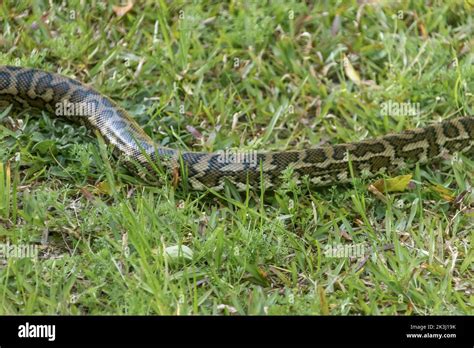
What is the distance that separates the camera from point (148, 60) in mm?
8383

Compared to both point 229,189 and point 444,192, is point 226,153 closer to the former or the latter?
point 229,189

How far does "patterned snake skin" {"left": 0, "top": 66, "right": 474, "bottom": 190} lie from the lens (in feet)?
23.7

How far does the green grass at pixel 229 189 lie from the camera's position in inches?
240

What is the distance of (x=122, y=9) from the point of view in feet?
28.6

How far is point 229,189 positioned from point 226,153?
14.0 inches

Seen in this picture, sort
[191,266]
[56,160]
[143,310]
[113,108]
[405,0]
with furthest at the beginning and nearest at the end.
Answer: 1. [405,0]
2. [113,108]
3. [56,160]
4. [191,266]
5. [143,310]

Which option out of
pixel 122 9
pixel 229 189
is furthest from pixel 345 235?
pixel 122 9

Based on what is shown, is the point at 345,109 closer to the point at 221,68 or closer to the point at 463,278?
the point at 221,68

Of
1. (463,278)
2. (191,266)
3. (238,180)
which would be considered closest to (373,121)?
(238,180)

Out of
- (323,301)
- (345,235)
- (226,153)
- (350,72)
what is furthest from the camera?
(350,72)

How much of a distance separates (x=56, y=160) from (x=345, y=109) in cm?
291

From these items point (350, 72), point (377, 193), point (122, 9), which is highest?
point (122, 9)

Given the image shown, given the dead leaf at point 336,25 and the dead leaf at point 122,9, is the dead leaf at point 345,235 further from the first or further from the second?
the dead leaf at point 122,9

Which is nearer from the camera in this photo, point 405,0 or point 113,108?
point 113,108
